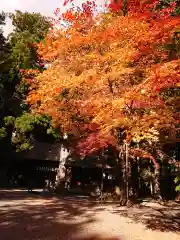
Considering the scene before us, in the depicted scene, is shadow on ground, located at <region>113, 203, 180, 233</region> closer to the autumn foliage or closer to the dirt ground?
the dirt ground

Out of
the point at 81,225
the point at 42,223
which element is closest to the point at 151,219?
the point at 81,225

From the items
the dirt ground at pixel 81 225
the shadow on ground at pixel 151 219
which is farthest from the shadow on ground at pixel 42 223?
the shadow on ground at pixel 151 219

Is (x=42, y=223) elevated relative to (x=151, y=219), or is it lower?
lower

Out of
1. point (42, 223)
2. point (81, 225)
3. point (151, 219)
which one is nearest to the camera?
point (42, 223)

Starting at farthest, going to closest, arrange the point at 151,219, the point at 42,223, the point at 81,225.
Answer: the point at 151,219 → the point at 81,225 → the point at 42,223

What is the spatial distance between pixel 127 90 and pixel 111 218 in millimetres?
6177

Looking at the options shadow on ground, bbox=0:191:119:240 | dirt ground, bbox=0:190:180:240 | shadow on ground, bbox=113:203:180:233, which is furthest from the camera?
shadow on ground, bbox=113:203:180:233

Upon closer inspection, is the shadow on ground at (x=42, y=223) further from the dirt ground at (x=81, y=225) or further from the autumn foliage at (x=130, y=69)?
the autumn foliage at (x=130, y=69)

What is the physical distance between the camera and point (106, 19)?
50.3ft

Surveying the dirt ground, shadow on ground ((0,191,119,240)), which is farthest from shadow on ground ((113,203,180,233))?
shadow on ground ((0,191,119,240))

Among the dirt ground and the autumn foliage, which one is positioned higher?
the autumn foliage

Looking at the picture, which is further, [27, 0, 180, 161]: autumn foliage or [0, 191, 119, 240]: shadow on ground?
[27, 0, 180, 161]: autumn foliage

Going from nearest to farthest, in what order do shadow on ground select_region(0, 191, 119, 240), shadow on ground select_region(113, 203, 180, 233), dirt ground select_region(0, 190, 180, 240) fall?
shadow on ground select_region(0, 191, 119, 240) → dirt ground select_region(0, 190, 180, 240) → shadow on ground select_region(113, 203, 180, 233)

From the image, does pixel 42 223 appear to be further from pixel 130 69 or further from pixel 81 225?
pixel 130 69
